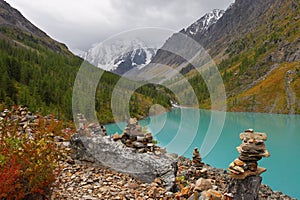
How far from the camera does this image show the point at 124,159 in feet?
28.6

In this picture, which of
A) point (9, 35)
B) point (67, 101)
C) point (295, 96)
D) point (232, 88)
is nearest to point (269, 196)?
point (67, 101)

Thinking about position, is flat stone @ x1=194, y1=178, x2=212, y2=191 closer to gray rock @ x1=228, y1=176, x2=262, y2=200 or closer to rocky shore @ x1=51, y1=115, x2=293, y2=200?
rocky shore @ x1=51, y1=115, x2=293, y2=200

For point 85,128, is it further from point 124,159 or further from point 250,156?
point 250,156

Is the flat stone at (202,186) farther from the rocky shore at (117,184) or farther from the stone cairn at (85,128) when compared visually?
the stone cairn at (85,128)

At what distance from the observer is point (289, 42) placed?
152 m

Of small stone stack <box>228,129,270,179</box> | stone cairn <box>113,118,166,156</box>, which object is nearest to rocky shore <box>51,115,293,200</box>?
stone cairn <box>113,118,166,156</box>

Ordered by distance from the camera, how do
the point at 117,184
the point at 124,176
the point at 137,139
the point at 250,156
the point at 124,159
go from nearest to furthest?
the point at 250,156 → the point at 117,184 → the point at 124,176 → the point at 124,159 → the point at 137,139

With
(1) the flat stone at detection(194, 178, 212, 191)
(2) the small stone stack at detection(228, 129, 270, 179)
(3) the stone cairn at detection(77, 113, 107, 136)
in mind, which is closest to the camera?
(2) the small stone stack at detection(228, 129, 270, 179)

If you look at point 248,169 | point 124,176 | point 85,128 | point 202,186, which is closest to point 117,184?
point 124,176

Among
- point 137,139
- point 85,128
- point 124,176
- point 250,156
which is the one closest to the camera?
point 250,156

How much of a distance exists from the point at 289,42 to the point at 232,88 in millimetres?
48007

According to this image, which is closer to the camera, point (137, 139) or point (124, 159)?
point (124, 159)

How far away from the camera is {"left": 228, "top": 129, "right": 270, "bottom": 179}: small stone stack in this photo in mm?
6008

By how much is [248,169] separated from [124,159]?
4468 mm
